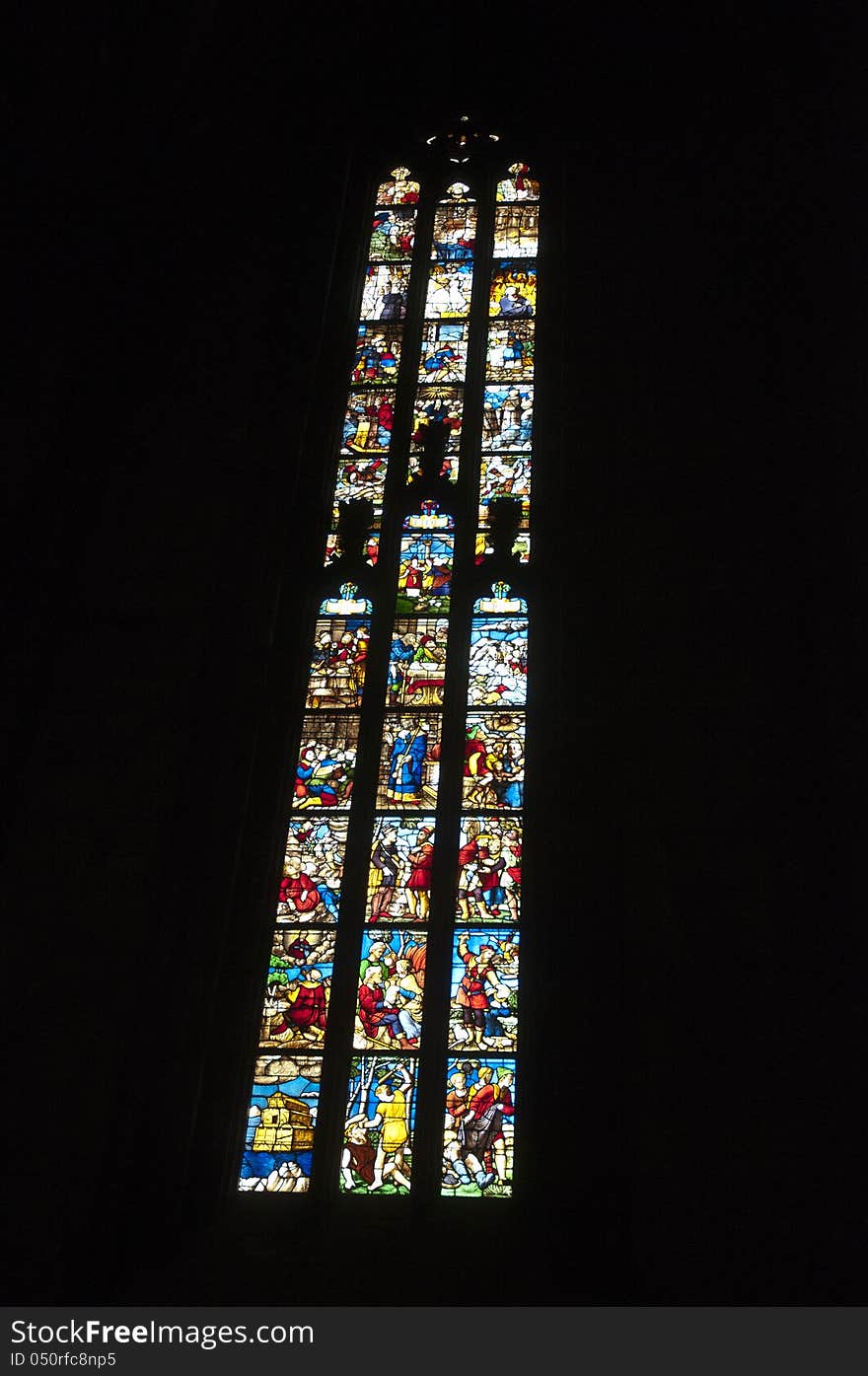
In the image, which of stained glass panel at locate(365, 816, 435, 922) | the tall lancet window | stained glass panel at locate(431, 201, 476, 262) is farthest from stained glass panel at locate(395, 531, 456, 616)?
stained glass panel at locate(431, 201, 476, 262)

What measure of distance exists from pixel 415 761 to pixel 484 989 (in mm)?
955

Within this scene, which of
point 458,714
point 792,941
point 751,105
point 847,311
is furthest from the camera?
point 751,105

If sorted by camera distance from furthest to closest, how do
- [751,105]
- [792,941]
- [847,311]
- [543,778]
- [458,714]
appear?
[751,105] < [847,311] < [458,714] < [543,778] < [792,941]

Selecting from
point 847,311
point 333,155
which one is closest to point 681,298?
point 847,311

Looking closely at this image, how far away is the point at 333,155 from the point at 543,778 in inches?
155

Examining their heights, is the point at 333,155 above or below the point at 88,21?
above

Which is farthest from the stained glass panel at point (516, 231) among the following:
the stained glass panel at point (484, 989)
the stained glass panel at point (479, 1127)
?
the stained glass panel at point (479, 1127)

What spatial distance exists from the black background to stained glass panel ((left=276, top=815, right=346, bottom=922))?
0.11 metres

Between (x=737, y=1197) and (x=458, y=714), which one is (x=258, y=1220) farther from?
(x=458, y=714)

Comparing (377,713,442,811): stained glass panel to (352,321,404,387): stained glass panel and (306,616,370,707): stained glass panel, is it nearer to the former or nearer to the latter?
(306,616,370,707): stained glass panel

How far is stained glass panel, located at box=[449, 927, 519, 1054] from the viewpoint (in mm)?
4422

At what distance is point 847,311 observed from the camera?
18.4ft

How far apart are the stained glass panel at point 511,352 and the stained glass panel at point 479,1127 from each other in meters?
3.25
